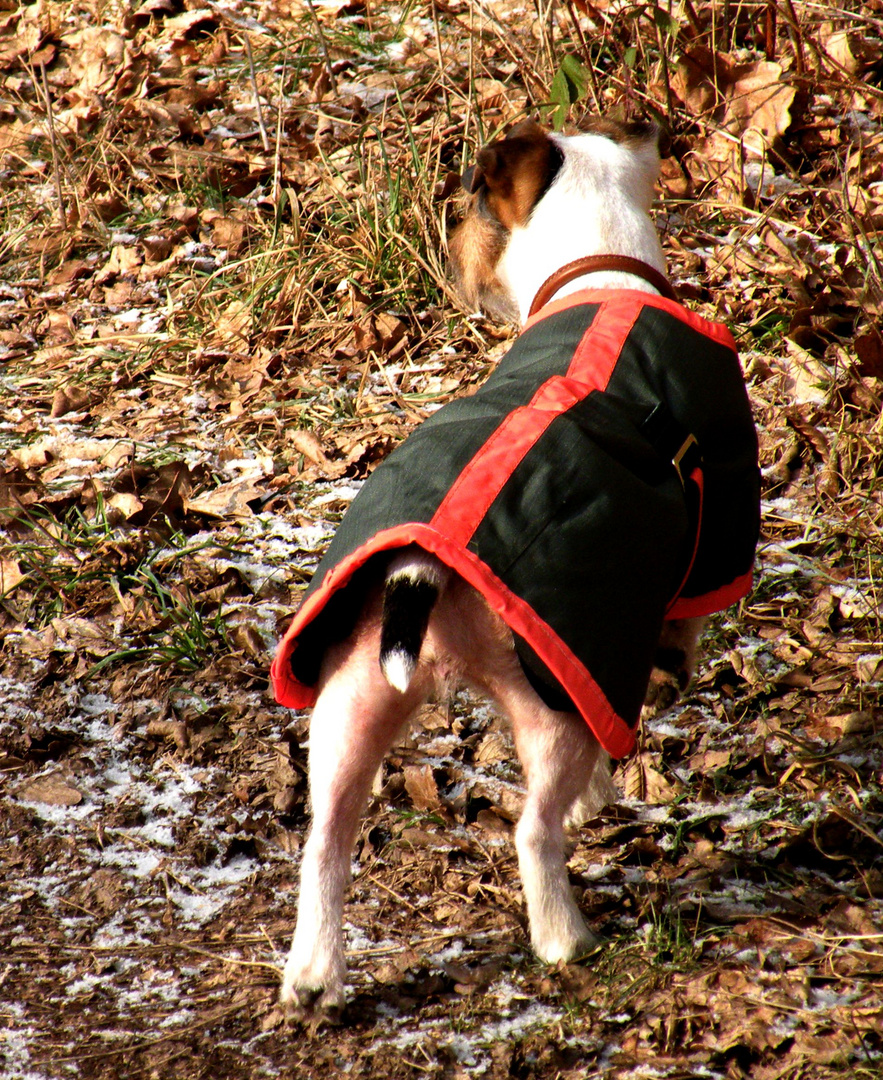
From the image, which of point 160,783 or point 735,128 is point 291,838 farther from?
point 735,128

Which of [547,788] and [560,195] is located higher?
[560,195]

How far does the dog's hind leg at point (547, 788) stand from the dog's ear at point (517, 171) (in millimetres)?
1665

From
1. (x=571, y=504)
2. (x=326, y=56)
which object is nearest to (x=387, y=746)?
(x=571, y=504)

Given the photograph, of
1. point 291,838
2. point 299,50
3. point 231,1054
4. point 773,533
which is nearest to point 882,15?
point 773,533

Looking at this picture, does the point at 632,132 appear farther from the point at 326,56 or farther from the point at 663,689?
the point at 326,56

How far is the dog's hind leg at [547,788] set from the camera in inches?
86.8

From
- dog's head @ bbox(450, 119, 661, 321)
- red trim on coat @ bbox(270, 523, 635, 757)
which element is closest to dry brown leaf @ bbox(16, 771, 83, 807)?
red trim on coat @ bbox(270, 523, 635, 757)

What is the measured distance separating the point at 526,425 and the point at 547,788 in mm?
775

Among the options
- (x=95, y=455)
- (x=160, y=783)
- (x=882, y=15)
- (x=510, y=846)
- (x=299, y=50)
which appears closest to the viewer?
(x=510, y=846)

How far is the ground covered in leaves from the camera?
2275 millimetres

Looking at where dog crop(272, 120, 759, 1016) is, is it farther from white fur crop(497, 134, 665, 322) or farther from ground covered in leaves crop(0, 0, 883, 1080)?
white fur crop(497, 134, 665, 322)

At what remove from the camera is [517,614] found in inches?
79.3

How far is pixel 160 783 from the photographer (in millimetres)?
3061

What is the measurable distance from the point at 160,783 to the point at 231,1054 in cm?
106
